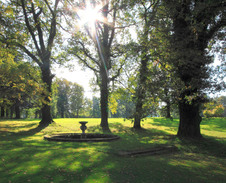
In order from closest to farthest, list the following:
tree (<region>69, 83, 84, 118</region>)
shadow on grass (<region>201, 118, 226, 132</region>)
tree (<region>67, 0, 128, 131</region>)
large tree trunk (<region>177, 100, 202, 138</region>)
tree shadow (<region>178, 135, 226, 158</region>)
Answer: tree shadow (<region>178, 135, 226, 158</region>), large tree trunk (<region>177, 100, 202, 138</region>), tree (<region>67, 0, 128, 131</region>), shadow on grass (<region>201, 118, 226, 132</region>), tree (<region>69, 83, 84, 118</region>)

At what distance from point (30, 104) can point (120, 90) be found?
489 inches

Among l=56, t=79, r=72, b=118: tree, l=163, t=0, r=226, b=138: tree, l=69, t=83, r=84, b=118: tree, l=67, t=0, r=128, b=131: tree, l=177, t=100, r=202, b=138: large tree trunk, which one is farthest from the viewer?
l=56, t=79, r=72, b=118: tree

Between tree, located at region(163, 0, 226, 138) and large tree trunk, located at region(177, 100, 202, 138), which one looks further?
large tree trunk, located at region(177, 100, 202, 138)

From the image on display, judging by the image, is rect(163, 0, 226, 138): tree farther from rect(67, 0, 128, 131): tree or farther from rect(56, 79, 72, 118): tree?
rect(56, 79, 72, 118): tree

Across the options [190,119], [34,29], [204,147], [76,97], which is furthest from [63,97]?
[204,147]

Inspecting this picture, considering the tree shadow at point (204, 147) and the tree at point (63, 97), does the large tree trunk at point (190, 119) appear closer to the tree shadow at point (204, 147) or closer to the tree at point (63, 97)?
the tree shadow at point (204, 147)

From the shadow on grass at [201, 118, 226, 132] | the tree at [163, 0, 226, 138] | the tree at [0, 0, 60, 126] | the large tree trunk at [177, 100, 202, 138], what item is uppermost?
the tree at [0, 0, 60, 126]

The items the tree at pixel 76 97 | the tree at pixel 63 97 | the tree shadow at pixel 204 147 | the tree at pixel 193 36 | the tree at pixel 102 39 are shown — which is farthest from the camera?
the tree at pixel 63 97

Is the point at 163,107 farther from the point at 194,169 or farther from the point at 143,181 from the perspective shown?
the point at 143,181

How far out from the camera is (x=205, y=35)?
39.8 feet

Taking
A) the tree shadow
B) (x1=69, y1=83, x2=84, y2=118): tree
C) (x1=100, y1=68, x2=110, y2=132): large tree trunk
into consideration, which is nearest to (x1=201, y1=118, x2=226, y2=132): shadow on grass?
the tree shadow

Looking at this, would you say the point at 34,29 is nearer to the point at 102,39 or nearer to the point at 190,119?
the point at 102,39

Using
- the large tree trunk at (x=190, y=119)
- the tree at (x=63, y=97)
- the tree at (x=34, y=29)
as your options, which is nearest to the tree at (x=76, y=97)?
the tree at (x=63, y=97)

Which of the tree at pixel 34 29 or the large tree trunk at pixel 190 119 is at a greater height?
the tree at pixel 34 29
